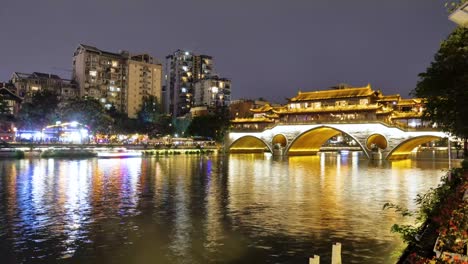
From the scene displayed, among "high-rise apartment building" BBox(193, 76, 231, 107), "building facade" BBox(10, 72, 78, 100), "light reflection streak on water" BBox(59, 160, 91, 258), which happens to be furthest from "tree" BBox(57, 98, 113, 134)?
"high-rise apartment building" BBox(193, 76, 231, 107)

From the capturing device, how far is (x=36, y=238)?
50.7 ft

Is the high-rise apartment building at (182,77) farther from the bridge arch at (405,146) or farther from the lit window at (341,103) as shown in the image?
the bridge arch at (405,146)

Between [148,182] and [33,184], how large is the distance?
27.7ft

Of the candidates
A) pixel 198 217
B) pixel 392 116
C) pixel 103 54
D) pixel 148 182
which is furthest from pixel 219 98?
pixel 198 217

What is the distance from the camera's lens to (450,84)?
60.6ft

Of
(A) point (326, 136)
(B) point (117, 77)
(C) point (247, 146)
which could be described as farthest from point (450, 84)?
(B) point (117, 77)

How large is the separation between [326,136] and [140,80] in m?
72.4

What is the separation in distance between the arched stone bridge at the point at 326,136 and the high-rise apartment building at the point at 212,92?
2303 inches

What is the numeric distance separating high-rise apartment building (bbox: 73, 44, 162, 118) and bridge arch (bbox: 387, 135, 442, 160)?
82.3 meters

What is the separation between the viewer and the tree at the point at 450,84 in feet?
54.8

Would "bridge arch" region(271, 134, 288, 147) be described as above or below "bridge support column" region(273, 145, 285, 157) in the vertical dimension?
above

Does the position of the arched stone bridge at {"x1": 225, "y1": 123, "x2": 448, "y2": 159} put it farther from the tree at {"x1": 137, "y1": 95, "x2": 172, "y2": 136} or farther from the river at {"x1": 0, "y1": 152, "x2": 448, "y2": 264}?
the river at {"x1": 0, "y1": 152, "x2": 448, "y2": 264}

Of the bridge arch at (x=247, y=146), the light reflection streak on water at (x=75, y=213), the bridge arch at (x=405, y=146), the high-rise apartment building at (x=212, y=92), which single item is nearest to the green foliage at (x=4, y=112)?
the bridge arch at (x=247, y=146)

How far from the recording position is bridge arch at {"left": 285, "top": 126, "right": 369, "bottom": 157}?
8412cm
